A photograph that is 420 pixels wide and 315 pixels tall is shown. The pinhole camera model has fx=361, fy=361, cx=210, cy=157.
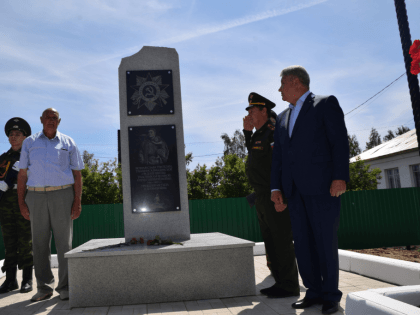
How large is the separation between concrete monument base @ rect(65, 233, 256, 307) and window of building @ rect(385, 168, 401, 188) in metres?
19.3

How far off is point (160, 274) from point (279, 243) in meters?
1.21

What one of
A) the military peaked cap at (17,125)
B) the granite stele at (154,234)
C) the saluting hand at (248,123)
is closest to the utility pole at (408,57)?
the saluting hand at (248,123)

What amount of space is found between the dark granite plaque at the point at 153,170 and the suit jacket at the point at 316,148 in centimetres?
158

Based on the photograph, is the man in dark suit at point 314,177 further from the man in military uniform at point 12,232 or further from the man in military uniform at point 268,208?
the man in military uniform at point 12,232

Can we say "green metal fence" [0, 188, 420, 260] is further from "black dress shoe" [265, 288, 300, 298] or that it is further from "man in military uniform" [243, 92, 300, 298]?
"black dress shoe" [265, 288, 300, 298]

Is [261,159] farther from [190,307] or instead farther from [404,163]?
[404,163]

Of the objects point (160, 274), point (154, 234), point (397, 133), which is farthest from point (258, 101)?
point (397, 133)

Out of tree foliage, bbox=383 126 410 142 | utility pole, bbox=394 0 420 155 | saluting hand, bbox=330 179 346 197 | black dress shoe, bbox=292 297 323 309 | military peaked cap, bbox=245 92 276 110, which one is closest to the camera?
saluting hand, bbox=330 179 346 197

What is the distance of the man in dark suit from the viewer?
2.85 meters

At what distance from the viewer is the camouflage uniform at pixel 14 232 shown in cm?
437

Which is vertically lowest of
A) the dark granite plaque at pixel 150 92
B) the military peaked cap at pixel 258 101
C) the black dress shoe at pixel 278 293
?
the black dress shoe at pixel 278 293

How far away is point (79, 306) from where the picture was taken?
3389 millimetres

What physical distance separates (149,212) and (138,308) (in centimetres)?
123

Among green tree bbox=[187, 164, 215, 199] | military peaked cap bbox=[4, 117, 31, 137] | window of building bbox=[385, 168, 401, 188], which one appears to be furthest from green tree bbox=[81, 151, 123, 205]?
window of building bbox=[385, 168, 401, 188]
